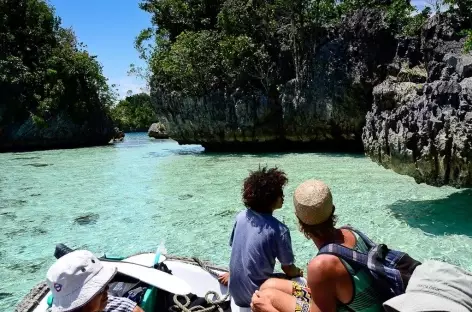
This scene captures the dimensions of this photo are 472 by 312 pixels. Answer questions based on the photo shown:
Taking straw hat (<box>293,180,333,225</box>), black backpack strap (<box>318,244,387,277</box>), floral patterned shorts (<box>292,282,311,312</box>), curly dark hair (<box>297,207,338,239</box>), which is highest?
straw hat (<box>293,180,333,225</box>)

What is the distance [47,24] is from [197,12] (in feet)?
52.7

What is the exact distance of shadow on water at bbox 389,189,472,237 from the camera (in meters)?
7.12

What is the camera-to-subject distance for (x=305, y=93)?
21.3 meters

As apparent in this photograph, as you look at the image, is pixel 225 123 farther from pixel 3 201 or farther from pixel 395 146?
pixel 395 146

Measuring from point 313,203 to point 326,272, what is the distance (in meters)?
0.36

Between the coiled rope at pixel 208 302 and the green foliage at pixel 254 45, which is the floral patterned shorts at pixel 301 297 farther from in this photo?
the green foliage at pixel 254 45

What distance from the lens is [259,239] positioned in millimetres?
2961

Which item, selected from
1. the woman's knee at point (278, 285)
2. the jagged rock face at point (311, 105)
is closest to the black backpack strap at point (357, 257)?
the woman's knee at point (278, 285)

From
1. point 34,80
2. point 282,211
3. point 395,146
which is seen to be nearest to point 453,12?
point 395,146

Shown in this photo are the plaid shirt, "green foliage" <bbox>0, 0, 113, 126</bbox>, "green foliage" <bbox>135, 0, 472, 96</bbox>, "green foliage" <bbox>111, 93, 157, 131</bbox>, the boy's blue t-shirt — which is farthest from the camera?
"green foliage" <bbox>111, 93, 157, 131</bbox>

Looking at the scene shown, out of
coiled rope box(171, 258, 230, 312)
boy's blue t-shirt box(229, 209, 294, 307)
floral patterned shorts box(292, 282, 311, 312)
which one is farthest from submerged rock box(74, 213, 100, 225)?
floral patterned shorts box(292, 282, 311, 312)

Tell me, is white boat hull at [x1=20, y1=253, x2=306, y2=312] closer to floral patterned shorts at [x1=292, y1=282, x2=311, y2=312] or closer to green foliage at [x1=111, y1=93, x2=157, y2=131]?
floral patterned shorts at [x1=292, y1=282, x2=311, y2=312]

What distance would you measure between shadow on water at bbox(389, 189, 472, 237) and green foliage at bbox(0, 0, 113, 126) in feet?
94.0

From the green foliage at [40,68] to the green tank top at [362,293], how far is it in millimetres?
32356
